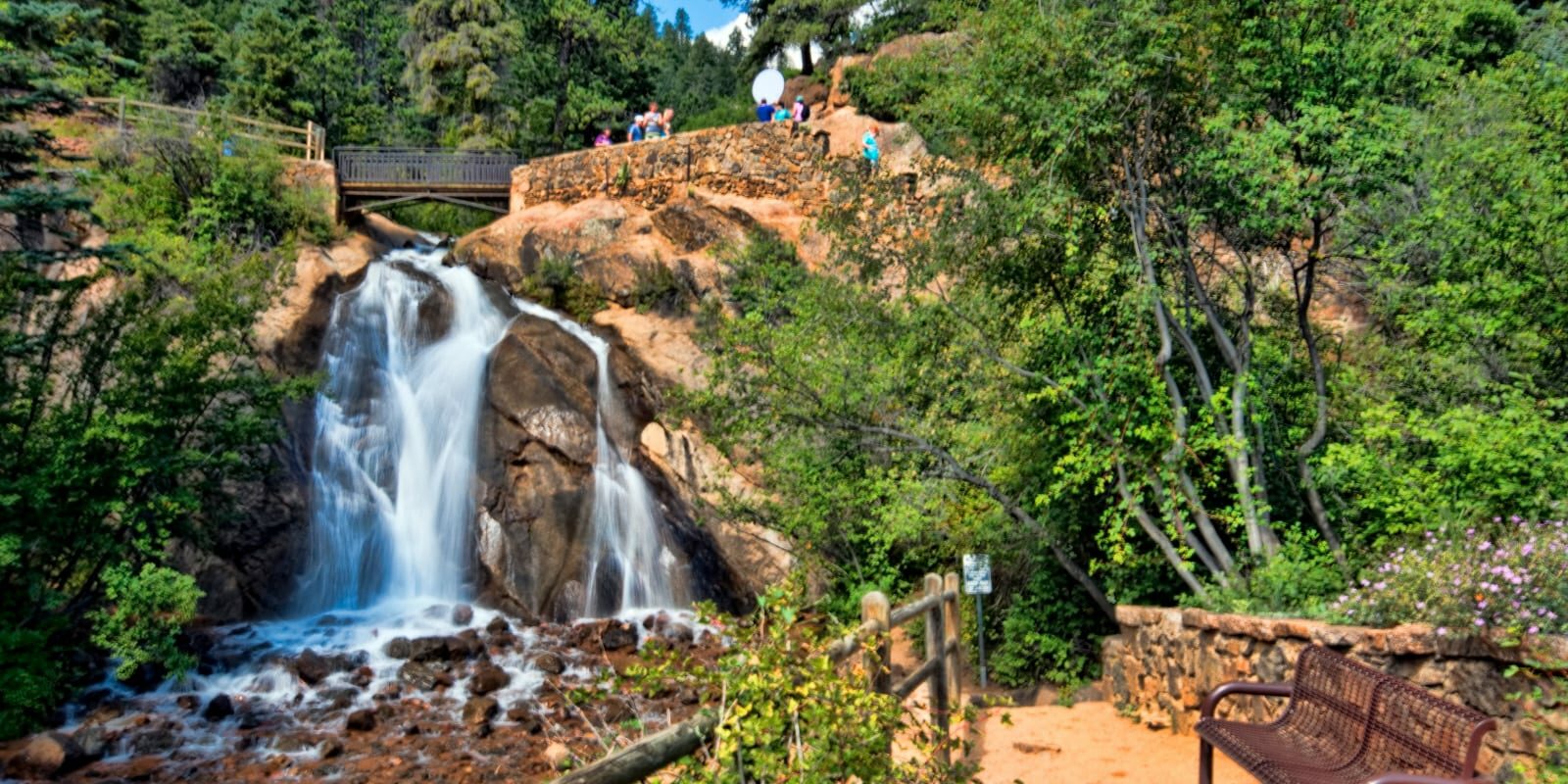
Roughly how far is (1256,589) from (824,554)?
21.5 ft

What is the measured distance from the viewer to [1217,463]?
27.3 feet

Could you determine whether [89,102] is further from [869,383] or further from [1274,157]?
[1274,157]

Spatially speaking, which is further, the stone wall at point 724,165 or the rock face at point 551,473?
the stone wall at point 724,165

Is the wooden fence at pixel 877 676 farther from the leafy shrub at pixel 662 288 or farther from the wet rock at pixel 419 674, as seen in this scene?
the leafy shrub at pixel 662 288

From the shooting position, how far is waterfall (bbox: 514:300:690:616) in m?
14.6

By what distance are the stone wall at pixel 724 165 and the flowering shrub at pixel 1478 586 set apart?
16261 mm

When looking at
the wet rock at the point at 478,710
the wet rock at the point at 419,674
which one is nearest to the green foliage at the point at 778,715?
the wet rock at the point at 478,710

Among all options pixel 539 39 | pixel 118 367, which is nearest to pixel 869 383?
pixel 118 367

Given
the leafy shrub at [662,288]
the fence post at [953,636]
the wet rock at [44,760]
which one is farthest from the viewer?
the leafy shrub at [662,288]

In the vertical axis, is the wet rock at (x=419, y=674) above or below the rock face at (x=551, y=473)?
below

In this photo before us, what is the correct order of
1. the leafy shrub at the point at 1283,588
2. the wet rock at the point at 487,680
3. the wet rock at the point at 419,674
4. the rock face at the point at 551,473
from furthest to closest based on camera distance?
the rock face at the point at 551,473
the wet rock at the point at 419,674
the wet rock at the point at 487,680
the leafy shrub at the point at 1283,588

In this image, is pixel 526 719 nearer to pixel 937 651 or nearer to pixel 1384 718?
pixel 937 651

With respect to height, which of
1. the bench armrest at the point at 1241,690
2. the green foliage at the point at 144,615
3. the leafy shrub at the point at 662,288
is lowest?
the green foliage at the point at 144,615

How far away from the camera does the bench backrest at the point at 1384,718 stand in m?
3.58
